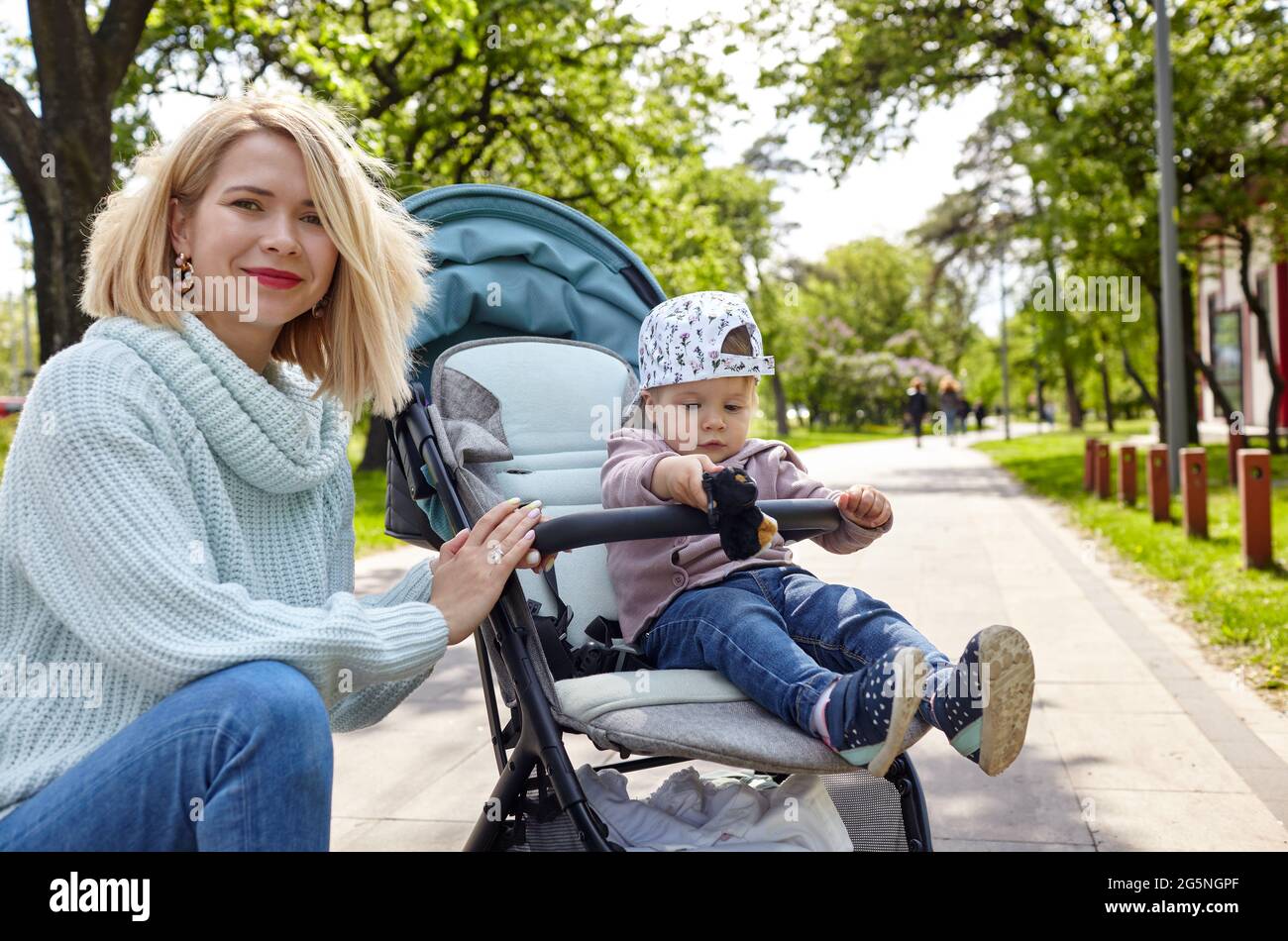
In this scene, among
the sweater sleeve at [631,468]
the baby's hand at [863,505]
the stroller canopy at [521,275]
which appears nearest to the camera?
the baby's hand at [863,505]

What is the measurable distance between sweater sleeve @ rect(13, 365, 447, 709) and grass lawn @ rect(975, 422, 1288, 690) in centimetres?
455

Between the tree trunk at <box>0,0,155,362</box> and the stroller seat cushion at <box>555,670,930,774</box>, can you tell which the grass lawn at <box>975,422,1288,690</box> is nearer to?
the stroller seat cushion at <box>555,670,930,774</box>

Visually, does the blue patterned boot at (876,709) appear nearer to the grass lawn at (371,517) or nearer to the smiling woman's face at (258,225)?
the smiling woman's face at (258,225)

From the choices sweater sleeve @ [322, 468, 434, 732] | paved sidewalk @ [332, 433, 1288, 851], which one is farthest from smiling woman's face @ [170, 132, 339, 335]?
paved sidewalk @ [332, 433, 1288, 851]

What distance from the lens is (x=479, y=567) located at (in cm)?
205

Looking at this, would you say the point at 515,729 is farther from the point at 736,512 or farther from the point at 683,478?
the point at 736,512

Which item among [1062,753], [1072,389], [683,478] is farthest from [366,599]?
[1072,389]

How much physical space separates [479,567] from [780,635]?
62 centimetres

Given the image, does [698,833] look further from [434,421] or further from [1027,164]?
[1027,164]

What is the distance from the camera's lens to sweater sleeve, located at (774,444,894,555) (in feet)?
7.76

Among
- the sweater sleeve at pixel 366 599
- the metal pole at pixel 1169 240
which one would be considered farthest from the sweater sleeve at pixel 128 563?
the metal pole at pixel 1169 240

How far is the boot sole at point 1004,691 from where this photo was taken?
1.87m

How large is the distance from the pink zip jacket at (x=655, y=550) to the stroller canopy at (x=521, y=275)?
679mm

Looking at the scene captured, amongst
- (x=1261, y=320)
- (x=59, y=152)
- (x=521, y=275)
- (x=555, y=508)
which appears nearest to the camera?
(x=555, y=508)
